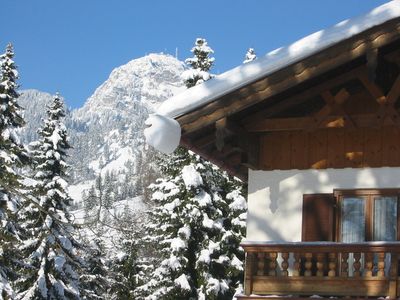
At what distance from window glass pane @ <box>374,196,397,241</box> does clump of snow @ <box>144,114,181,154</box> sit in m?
3.43

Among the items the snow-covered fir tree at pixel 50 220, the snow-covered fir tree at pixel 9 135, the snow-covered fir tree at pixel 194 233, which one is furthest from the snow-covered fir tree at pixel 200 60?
the snow-covered fir tree at pixel 9 135

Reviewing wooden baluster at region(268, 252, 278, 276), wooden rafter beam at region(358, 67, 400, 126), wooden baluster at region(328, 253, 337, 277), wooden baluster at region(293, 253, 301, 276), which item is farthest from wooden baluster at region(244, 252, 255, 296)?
wooden rafter beam at region(358, 67, 400, 126)

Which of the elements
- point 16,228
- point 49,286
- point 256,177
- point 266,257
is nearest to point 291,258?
point 266,257

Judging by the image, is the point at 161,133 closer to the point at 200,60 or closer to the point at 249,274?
the point at 249,274

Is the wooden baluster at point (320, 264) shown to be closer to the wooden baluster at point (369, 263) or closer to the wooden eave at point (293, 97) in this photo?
the wooden baluster at point (369, 263)

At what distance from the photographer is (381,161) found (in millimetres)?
11922

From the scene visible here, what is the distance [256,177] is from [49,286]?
19379 mm

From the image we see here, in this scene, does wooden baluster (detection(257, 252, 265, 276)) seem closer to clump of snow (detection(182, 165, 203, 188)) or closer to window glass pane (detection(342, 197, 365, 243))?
window glass pane (detection(342, 197, 365, 243))

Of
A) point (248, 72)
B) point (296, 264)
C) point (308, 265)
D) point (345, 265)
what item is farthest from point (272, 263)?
point (248, 72)

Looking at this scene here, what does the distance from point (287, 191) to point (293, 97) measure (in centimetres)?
148

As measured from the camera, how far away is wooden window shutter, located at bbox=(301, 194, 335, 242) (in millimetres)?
11922

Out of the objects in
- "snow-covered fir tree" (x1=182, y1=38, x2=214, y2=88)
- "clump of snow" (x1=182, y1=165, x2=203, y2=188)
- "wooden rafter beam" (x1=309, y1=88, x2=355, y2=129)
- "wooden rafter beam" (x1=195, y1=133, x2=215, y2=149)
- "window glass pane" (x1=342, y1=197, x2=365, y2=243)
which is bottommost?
"window glass pane" (x1=342, y1=197, x2=365, y2=243)

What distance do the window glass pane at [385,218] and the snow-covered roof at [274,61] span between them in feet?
8.67

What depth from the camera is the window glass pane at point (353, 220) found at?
11805mm
